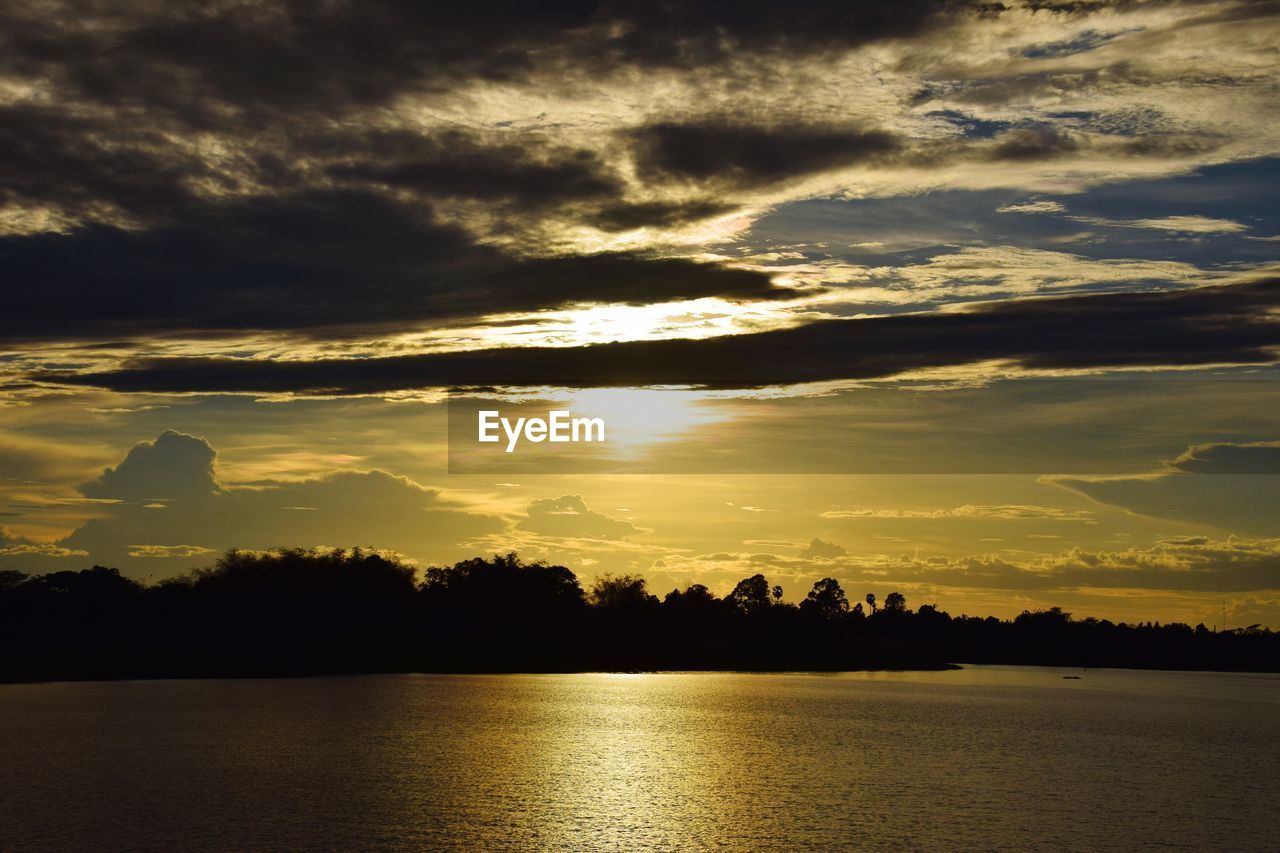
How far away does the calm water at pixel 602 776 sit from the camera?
222 feet

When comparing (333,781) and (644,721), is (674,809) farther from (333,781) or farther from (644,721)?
(644,721)

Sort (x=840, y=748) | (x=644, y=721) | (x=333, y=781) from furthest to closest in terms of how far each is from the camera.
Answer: (x=644, y=721), (x=840, y=748), (x=333, y=781)

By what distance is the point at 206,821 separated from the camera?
226 ft

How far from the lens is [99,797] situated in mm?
75750

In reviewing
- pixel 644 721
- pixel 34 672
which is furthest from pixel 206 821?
pixel 34 672

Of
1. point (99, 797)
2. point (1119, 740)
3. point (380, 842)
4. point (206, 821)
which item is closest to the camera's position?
point (380, 842)

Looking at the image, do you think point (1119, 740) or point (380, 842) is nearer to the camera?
point (380, 842)

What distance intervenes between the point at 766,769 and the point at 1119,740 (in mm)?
49798

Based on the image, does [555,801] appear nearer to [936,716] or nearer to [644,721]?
[644,721]

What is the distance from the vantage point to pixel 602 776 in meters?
92.7

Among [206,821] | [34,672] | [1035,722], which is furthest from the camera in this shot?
[34,672]

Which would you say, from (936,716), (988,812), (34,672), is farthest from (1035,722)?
(34,672)

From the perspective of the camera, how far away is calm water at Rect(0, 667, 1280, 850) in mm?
67625

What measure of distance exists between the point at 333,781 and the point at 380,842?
23409 millimetres
